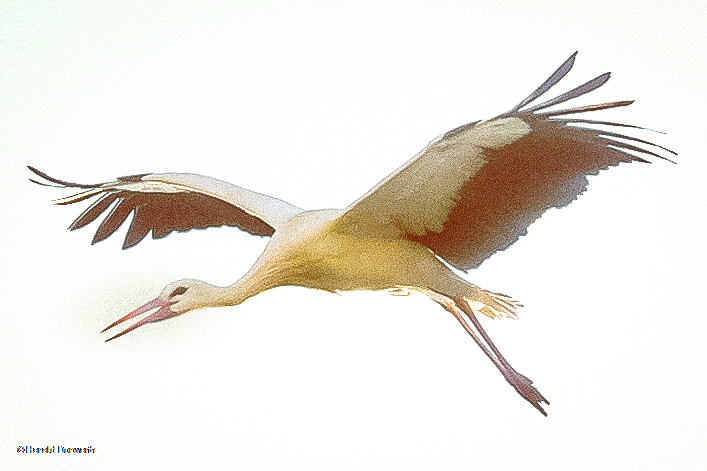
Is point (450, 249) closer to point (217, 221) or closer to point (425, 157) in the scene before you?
point (425, 157)

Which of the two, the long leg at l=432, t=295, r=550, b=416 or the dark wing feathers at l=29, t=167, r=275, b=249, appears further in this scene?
the dark wing feathers at l=29, t=167, r=275, b=249

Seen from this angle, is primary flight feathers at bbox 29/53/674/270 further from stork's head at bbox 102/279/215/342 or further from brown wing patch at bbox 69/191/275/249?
brown wing patch at bbox 69/191/275/249

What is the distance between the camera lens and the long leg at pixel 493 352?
13.5ft

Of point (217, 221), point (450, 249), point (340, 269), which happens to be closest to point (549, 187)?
point (450, 249)

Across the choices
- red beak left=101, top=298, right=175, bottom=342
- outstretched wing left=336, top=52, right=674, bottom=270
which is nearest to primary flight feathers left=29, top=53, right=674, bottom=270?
outstretched wing left=336, top=52, right=674, bottom=270

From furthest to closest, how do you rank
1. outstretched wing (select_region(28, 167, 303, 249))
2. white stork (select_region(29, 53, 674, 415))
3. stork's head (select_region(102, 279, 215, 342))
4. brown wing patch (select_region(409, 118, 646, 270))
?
outstretched wing (select_region(28, 167, 303, 249)), stork's head (select_region(102, 279, 215, 342)), brown wing patch (select_region(409, 118, 646, 270)), white stork (select_region(29, 53, 674, 415))

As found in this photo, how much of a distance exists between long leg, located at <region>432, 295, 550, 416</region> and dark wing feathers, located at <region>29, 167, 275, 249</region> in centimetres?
117

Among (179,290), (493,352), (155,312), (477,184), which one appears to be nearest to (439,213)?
(477,184)

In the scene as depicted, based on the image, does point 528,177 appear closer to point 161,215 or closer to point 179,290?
point 179,290

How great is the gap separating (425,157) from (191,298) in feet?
4.79

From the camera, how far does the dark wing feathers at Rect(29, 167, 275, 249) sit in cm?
509

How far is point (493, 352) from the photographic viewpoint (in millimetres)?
4410

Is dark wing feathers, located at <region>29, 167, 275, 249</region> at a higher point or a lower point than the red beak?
higher

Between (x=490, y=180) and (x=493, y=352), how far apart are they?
100 cm
